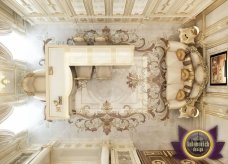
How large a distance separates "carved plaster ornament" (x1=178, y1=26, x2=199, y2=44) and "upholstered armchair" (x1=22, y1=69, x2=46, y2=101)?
3.62 m

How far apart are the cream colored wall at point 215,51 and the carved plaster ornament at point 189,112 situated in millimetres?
186

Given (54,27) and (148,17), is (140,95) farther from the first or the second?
(54,27)

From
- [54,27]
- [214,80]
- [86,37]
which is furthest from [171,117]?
[54,27]

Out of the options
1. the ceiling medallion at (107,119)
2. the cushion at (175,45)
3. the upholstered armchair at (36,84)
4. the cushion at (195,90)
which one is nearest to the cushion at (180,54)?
the cushion at (175,45)

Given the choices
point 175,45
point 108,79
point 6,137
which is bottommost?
point 6,137

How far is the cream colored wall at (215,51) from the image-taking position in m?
4.72

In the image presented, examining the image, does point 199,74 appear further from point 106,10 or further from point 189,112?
point 106,10

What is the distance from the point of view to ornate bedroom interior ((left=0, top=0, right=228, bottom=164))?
5.04 meters

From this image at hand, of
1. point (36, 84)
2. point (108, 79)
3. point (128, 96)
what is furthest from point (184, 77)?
point (36, 84)

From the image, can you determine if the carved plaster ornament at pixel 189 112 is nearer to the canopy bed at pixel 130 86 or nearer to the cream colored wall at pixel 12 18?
the canopy bed at pixel 130 86

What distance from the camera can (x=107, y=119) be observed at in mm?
A: 6242

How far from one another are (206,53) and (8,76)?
4.62 m

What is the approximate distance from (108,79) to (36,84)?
185 cm

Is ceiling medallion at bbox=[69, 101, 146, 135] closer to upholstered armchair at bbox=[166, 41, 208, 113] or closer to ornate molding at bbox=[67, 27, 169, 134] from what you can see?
ornate molding at bbox=[67, 27, 169, 134]
